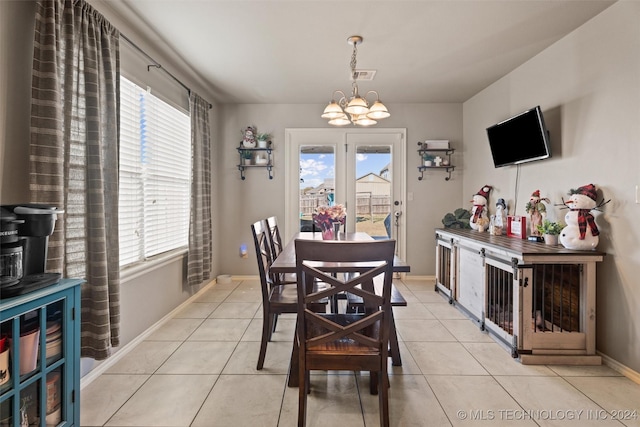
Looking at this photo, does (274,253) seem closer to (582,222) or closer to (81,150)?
(81,150)

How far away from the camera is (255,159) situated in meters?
4.38

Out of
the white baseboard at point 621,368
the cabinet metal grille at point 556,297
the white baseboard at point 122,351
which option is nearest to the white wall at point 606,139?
the white baseboard at point 621,368

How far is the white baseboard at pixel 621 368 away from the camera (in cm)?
201

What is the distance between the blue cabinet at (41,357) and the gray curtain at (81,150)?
1.05ft

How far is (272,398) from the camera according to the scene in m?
1.83

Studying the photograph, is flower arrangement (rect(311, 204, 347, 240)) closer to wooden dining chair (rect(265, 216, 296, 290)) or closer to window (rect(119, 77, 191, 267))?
wooden dining chair (rect(265, 216, 296, 290))

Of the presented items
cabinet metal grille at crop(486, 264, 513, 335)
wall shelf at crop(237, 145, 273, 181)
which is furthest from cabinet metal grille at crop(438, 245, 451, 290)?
wall shelf at crop(237, 145, 273, 181)

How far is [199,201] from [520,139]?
3307 millimetres

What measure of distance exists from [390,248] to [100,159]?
1.76 meters

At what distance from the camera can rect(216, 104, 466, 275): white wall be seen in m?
4.38

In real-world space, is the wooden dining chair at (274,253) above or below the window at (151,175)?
below

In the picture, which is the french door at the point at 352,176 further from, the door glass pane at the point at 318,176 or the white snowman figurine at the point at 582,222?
the white snowman figurine at the point at 582,222

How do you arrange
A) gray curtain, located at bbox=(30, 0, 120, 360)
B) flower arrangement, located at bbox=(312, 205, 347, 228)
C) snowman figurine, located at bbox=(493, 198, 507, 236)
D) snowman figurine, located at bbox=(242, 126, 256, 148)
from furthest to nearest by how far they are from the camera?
snowman figurine, located at bbox=(242, 126, 256, 148) → snowman figurine, located at bbox=(493, 198, 507, 236) → flower arrangement, located at bbox=(312, 205, 347, 228) → gray curtain, located at bbox=(30, 0, 120, 360)

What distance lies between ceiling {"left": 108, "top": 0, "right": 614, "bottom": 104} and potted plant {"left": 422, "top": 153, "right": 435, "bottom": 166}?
1.00 m
